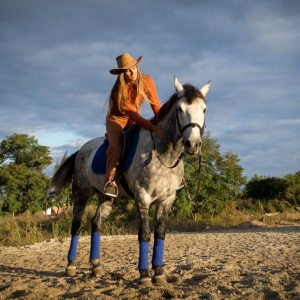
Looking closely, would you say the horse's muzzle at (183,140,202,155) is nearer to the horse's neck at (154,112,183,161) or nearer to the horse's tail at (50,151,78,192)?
the horse's neck at (154,112,183,161)

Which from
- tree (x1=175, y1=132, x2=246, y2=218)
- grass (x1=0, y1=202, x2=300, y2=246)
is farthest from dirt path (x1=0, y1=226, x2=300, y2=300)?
tree (x1=175, y1=132, x2=246, y2=218)

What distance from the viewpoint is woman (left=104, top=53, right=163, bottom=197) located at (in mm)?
5387

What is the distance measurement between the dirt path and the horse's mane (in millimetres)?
2185

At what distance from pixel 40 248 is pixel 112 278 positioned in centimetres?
476

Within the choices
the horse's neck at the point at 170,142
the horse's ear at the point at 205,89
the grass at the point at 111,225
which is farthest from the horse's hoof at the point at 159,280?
the grass at the point at 111,225

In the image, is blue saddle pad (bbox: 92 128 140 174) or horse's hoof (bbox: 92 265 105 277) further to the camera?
horse's hoof (bbox: 92 265 105 277)

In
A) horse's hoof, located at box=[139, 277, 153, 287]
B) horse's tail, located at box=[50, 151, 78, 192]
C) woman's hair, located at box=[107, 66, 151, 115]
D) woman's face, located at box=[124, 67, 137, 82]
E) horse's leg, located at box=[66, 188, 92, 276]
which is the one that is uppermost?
woman's face, located at box=[124, 67, 137, 82]

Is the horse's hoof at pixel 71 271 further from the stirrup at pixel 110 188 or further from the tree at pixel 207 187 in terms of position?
the tree at pixel 207 187

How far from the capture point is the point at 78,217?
6785 millimetres

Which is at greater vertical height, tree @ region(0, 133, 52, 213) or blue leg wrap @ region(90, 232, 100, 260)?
tree @ region(0, 133, 52, 213)

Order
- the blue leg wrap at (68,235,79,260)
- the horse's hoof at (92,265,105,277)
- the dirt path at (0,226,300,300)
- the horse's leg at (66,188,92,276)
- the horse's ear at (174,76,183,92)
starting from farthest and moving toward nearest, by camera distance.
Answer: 1. the horse's leg at (66,188,92,276)
2. the blue leg wrap at (68,235,79,260)
3. the horse's hoof at (92,265,105,277)
4. the horse's ear at (174,76,183,92)
5. the dirt path at (0,226,300,300)

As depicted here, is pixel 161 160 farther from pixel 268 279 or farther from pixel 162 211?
pixel 268 279

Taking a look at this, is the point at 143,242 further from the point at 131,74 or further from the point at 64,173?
the point at 64,173

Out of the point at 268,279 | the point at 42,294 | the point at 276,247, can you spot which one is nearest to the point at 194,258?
the point at 276,247
